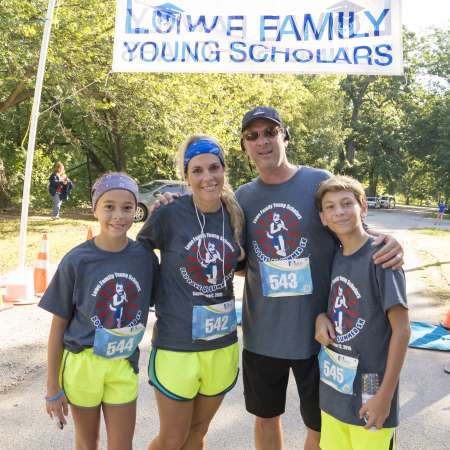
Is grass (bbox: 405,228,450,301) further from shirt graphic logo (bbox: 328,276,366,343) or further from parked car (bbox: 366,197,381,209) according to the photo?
parked car (bbox: 366,197,381,209)

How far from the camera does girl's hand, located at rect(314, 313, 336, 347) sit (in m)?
2.27

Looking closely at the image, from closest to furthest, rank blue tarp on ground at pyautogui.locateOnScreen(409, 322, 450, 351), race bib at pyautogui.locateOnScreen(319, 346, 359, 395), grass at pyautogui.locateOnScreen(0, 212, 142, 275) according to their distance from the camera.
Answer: race bib at pyautogui.locateOnScreen(319, 346, 359, 395) → blue tarp on ground at pyautogui.locateOnScreen(409, 322, 450, 351) → grass at pyautogui.locateOnScreen(0, 212, 142, 275)

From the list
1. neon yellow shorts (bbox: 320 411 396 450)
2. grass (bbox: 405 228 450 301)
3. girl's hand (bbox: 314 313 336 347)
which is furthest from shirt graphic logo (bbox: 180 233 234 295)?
grass (bbox: 405 228 450 301)

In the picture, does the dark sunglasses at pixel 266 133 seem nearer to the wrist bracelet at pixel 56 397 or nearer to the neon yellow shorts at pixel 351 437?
the neon yellow shorts at pixel 351 437

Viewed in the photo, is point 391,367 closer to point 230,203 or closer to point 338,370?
point 338,370

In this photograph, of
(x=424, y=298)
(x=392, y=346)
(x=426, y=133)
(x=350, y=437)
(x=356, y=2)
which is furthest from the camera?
(x=426, y=133)

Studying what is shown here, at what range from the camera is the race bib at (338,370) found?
7.16ft

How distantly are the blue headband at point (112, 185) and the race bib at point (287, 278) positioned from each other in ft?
2.69

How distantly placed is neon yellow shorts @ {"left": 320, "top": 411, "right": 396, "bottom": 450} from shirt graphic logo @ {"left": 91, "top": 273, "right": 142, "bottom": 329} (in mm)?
1082

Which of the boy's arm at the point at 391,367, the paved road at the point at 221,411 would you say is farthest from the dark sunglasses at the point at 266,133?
the paved road at the point at 221,411

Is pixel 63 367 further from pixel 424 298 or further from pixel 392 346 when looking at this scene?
pixel 424 298

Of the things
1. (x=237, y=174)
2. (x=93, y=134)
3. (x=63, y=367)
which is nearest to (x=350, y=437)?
(x=63, y=367)

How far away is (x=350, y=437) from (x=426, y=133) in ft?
146

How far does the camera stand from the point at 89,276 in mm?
2273
